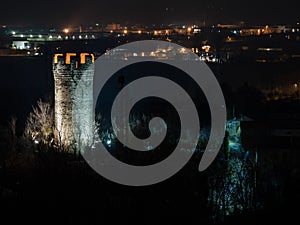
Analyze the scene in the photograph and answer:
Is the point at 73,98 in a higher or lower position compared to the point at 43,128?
higher

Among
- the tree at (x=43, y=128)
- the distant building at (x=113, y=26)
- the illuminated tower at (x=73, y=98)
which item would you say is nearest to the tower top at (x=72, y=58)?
the illuminated tower at (x=73, y=98)

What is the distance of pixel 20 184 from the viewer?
8.20 meters

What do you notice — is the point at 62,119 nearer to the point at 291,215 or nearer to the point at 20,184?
the point at 20,184

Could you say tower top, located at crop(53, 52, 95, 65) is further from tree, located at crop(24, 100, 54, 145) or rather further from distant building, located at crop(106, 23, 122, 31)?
distant building, located at crop(106, 23, 122, 31)

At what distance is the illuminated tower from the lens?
10883 millimetres

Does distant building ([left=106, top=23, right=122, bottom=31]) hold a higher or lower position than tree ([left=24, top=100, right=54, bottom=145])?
higher

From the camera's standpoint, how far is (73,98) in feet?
35.7

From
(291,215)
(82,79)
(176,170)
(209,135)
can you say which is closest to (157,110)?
(209,135)

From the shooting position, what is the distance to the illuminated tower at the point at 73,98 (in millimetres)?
10883

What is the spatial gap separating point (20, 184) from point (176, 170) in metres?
2.28

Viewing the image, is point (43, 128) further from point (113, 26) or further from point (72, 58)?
point (113, 26)

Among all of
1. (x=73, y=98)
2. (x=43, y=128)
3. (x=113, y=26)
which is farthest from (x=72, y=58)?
(x=113, y=26)

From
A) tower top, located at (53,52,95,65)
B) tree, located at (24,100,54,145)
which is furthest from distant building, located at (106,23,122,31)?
tower top, located at (53,52,95,65)

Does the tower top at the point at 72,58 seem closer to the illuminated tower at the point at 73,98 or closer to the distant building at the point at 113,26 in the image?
the illuminated tower at the point at 73,98
